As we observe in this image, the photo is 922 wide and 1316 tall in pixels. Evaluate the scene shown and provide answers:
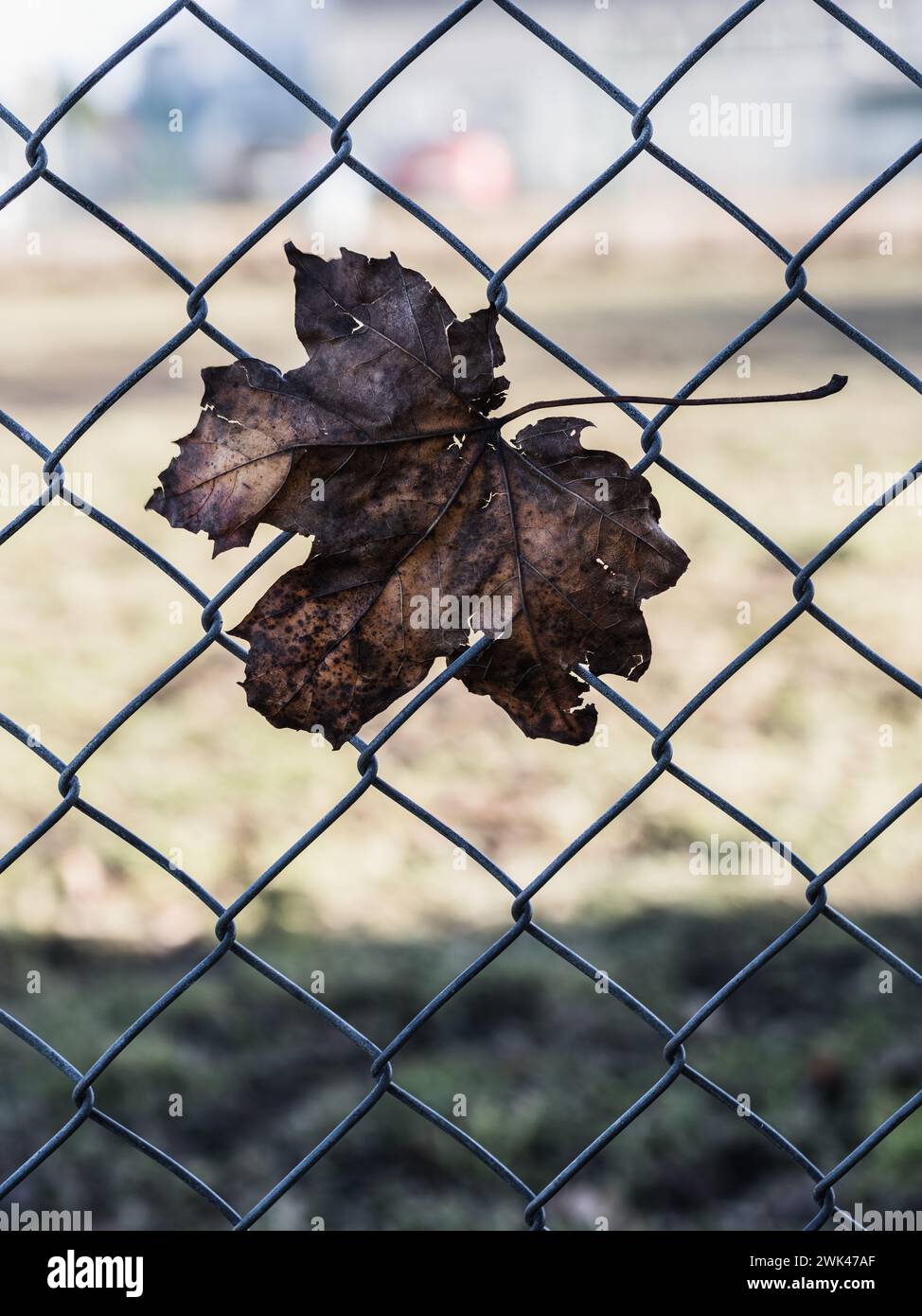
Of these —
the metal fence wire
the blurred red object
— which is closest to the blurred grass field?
the metal fence wire

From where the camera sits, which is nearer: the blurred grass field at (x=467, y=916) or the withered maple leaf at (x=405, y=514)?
the withered maple leaf at (x=405, y=514)

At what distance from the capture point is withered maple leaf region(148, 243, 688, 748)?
822 millimetres

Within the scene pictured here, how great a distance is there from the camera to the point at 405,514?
88 centimetres

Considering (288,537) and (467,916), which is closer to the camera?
(288,537)

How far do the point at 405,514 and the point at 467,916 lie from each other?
5.42ft

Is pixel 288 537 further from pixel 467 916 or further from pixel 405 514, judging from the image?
pixel 467 916

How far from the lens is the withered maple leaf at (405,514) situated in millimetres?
822

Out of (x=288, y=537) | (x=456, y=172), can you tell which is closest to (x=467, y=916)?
(x=288, y=537)

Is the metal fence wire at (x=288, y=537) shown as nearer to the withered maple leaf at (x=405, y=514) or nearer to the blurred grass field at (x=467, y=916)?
the withered maple leaf at (x=405, y=514)

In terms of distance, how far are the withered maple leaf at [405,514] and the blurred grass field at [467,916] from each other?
0.75 feet

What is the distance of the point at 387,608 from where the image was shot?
0.89m

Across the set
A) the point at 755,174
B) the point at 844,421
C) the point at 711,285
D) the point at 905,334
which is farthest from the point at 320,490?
the point at 755,174

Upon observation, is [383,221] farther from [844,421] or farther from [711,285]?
[844,421]

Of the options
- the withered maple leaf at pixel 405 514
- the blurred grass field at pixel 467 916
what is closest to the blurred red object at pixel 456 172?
the blurred grass field at pixel 467 916
